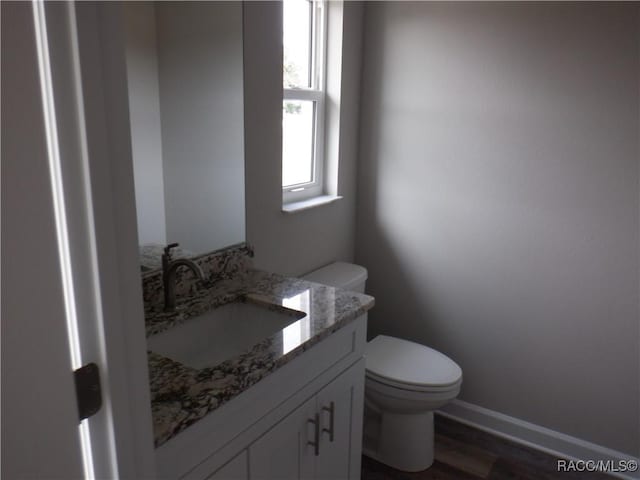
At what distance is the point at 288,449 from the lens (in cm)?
135

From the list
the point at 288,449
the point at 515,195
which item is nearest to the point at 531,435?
the point at 515,195

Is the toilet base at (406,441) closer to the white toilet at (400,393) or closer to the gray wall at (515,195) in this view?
the white toilet at (400,393)

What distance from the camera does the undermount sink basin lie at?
143cm

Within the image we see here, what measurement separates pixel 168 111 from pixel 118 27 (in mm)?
965

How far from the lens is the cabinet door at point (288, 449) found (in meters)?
1.24

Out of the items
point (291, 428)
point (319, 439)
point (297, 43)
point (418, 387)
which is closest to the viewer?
point (291, 428)

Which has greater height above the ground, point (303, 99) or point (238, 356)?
point (303, 99)

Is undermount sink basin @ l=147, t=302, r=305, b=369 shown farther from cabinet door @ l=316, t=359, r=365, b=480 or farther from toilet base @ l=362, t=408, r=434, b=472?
toilet base @ l=362, t=408, r=434, b=472

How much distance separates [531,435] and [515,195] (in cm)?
112

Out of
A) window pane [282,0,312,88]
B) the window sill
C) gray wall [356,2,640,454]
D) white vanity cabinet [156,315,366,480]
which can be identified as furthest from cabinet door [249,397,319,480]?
window pane [282,0,312,88]

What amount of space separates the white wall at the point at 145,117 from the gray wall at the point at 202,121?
3 cm

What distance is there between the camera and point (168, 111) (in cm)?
159

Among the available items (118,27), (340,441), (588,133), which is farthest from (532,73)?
(118,27)

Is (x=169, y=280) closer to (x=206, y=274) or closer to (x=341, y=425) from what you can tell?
(x=206, y=274)
